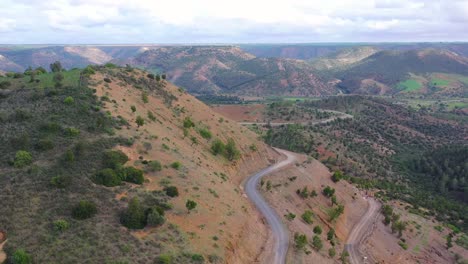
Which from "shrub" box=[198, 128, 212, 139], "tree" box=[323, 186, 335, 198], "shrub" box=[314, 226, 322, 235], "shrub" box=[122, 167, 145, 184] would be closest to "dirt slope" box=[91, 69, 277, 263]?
"shrub" box=[198, 128, 212, 139]

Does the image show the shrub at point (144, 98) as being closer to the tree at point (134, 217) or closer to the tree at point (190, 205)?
the tree at point (190, 205)

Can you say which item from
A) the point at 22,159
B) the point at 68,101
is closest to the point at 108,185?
the point at 22,159

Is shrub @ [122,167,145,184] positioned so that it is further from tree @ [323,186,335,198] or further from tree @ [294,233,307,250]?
tree @ [323,186,335,198]

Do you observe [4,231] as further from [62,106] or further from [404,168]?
[404,168]

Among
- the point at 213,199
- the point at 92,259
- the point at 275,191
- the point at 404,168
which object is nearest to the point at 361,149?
the point at 404,168

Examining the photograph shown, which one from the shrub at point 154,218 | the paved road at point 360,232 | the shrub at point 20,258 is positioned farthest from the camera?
the paved road at point 360,232

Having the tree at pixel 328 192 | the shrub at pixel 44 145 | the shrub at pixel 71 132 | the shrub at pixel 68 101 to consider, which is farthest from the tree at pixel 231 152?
the shrub at pixel 44 145
